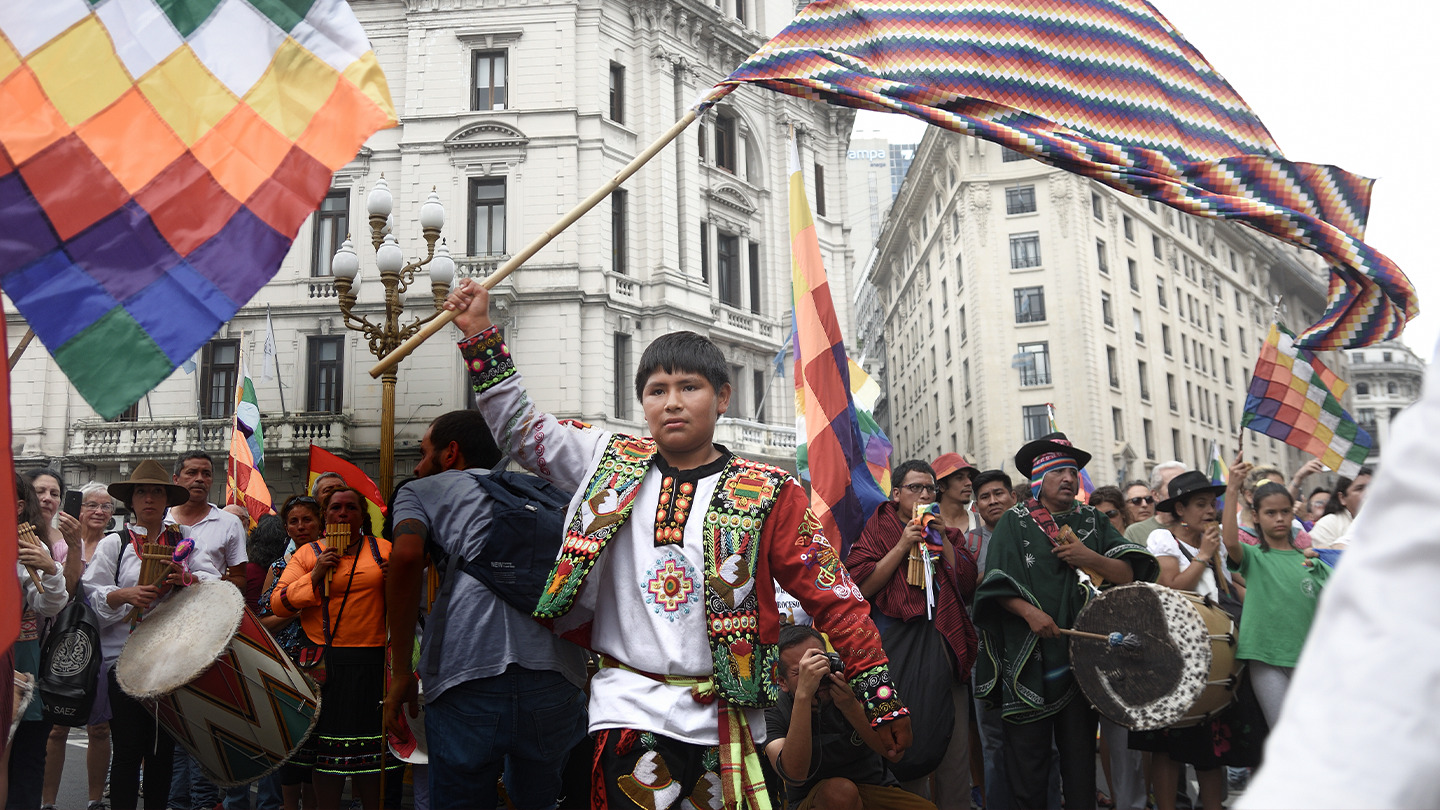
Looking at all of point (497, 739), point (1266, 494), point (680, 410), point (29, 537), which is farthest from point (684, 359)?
point (1266, 494)

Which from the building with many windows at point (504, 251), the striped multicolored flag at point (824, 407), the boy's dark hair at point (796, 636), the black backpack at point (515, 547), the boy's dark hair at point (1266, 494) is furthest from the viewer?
the building with many windows at point (504, 251)

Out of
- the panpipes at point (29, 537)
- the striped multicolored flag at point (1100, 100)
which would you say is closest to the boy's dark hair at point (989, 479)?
the striped multicolored flag at point (1100, 100)

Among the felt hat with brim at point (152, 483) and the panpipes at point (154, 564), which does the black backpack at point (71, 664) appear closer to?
the felt hat with brim at point (152, 483)

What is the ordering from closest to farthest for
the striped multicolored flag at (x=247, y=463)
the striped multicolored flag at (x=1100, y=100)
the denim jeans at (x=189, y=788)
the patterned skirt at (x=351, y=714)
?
the striped multicolored flag at (x=1100, y=100) < the patterned skirt at (x=351, y=714) < the denim jeans at (x=189, y=788) < the striped multicolored flag at (x=247, y=463)

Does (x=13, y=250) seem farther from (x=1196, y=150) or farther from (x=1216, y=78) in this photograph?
(x=1216, y=78)

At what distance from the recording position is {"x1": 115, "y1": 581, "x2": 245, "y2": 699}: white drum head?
441 centimetres

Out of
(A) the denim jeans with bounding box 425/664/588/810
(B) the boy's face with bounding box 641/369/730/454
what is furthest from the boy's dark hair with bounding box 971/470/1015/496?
(B) the boy's face with bounding box 641/369/730/454

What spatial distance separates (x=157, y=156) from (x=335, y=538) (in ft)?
8.70

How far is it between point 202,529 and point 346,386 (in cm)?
2039

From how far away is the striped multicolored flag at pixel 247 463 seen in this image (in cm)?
1016

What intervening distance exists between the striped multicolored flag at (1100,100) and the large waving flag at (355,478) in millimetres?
2740

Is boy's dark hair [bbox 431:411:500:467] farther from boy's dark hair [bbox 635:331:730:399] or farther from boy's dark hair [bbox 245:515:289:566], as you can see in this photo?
boy's dark hair [bbox 245:515:289:566]

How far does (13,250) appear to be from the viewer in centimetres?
272

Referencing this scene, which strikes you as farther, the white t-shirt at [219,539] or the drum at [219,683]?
the white t-shirt at [219,539]
